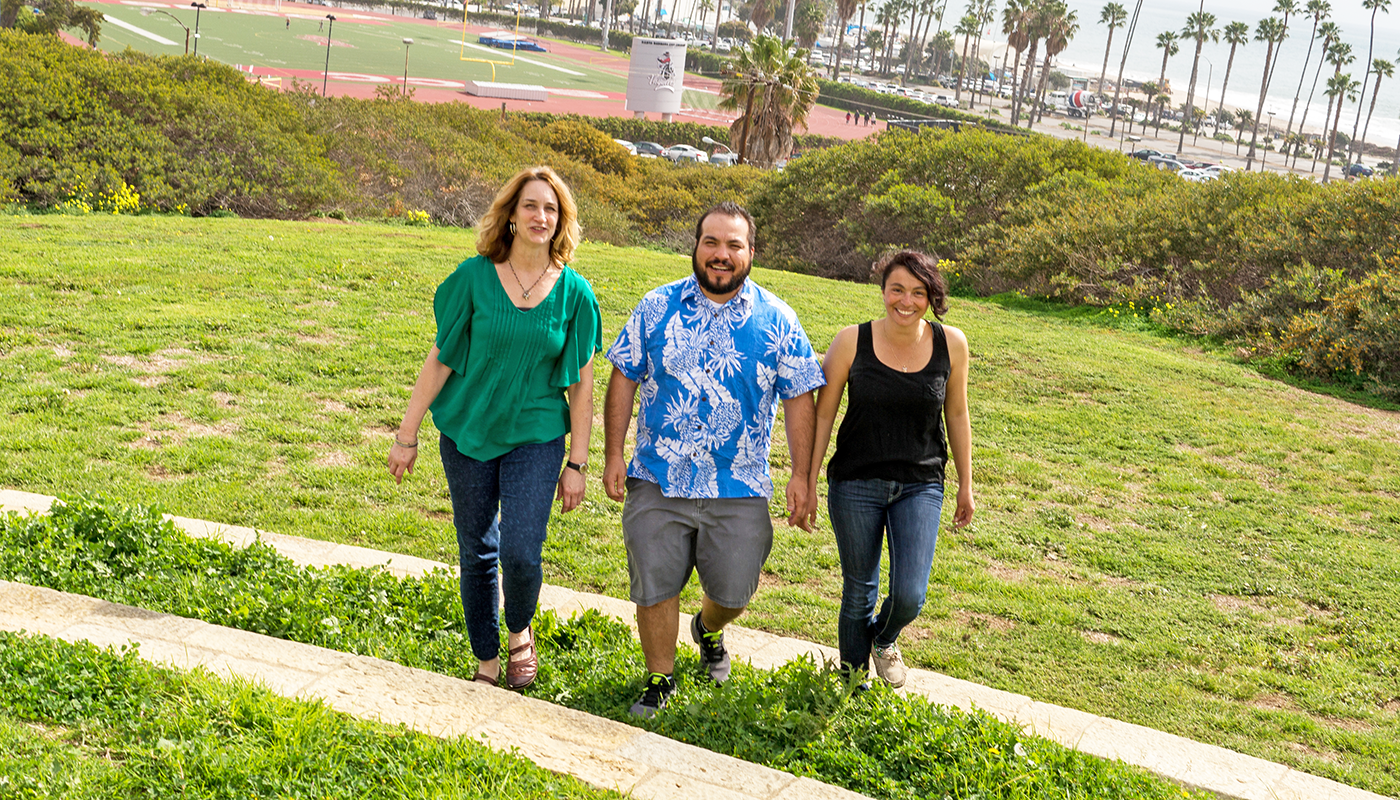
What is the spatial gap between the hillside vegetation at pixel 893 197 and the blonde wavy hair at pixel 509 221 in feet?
32.6

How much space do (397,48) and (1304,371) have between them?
88593mm

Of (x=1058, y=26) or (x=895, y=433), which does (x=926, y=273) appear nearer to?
(x=895, y=433)

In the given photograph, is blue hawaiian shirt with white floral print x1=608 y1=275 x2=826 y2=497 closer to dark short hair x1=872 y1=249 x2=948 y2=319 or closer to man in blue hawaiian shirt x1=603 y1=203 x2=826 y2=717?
man in blue hawaiian shirt x1=603 y1=203 x2=826 y2=717

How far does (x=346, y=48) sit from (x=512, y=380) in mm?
89437

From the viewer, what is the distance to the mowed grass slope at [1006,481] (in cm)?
500

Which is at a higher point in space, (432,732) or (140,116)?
(140,116)

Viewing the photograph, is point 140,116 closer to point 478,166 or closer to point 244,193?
point 244,193

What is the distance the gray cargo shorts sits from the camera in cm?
380

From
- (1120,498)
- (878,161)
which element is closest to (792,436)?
(1120,498)

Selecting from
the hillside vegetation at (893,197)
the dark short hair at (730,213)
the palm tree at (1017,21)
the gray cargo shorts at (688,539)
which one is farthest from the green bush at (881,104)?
the gray cargo shorts at (688,539)

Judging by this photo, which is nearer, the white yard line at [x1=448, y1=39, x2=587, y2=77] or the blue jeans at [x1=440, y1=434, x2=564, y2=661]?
the blue jeans at [x1=440, y1=434, x2=564, y2=661]

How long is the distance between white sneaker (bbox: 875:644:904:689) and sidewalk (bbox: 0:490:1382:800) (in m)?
0.21

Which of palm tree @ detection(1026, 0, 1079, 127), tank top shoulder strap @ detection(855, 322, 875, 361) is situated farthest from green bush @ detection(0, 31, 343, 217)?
palm tree @ detection(1026, 0, 1079, 127)

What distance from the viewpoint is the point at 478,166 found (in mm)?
23359
